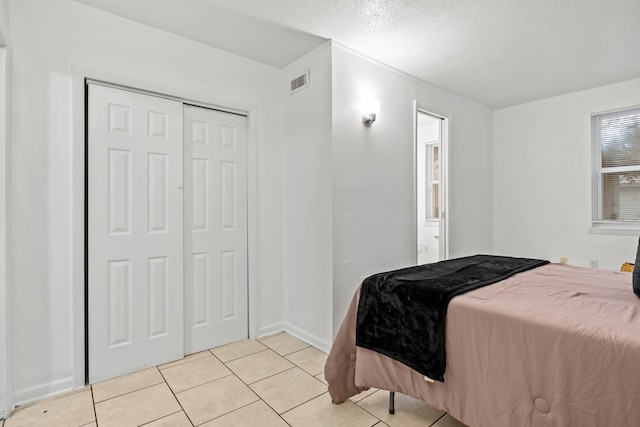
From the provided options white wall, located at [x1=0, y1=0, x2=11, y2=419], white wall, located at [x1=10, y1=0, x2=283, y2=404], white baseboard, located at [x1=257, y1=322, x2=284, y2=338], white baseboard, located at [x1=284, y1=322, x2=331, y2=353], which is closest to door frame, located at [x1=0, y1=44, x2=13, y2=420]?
white wall, located at [x1=0, y1=0, x2=11, y2=419]

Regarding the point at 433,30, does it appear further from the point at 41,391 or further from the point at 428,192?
the point at 41,391

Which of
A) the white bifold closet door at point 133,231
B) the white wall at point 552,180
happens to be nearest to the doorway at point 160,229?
the white bifold closet door at point 133,231

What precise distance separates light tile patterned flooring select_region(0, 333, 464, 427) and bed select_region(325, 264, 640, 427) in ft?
0.89

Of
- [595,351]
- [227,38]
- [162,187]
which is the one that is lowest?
[595,351]

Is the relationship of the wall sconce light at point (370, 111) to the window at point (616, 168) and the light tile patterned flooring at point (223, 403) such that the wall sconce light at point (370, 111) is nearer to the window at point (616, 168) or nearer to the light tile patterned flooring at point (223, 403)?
the light tile patterned flooring at point (223, 403)

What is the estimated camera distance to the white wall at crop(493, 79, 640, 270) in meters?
3.70

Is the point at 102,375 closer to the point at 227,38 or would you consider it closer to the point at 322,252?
the point at 322,252

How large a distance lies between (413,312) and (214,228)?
1896mm

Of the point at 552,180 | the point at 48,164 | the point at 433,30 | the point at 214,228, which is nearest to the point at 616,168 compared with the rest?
the point at 552,180

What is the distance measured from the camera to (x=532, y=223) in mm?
4230

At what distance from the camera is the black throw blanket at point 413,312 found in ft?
5.10

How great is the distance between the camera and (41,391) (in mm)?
2062

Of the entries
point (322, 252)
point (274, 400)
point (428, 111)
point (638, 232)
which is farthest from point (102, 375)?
point (638, 232)

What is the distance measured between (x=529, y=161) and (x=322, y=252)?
10.6 ft
